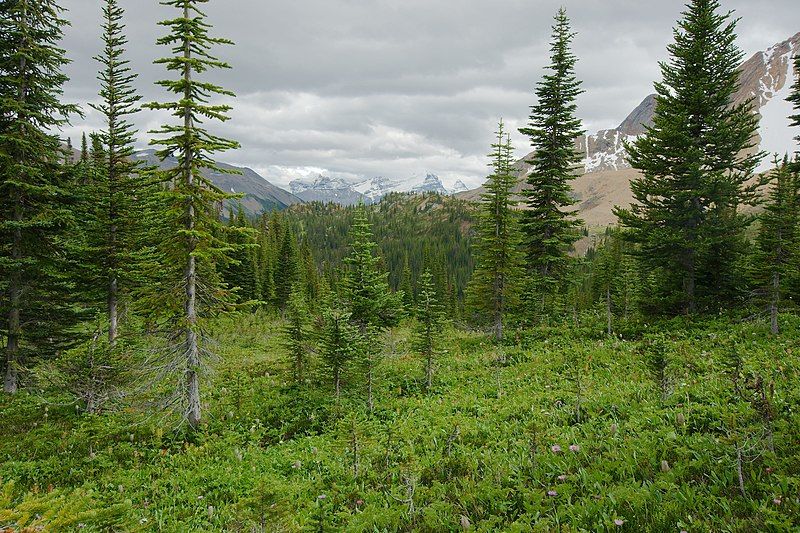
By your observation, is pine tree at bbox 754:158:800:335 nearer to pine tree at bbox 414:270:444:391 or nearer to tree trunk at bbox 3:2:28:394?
pine tree at bbox 414:270:444:391

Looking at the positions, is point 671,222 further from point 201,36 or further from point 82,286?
point 82,286

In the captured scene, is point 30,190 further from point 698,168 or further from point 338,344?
point 698,168

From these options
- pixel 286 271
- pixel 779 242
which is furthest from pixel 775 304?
pixel 286 271

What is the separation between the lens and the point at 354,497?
758cm

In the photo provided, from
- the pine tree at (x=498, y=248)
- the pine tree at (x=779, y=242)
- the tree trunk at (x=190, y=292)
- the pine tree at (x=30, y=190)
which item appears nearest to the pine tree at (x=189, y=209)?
the tree trunk at (x=190, y=292)

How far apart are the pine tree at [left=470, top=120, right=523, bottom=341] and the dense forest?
0.44 feet

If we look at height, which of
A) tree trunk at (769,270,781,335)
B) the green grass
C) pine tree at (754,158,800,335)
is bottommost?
the green grass

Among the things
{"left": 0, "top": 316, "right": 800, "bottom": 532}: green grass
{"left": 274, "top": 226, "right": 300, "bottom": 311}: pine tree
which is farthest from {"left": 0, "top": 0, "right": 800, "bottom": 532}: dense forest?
{"left": 274, "top": 226, "right": 300, "bottom": 311}: pine tree

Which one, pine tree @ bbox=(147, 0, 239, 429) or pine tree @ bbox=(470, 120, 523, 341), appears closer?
pine tree @ bbox=(147, 0, 239, 429)

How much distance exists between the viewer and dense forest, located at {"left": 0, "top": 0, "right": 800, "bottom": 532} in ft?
19.3

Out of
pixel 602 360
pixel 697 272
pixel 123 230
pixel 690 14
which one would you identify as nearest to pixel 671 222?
pixel 697 272

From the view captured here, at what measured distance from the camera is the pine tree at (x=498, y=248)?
20.7 metres

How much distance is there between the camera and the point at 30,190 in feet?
48.8

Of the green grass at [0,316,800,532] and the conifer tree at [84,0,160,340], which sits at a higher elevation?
the conifer tree at [84,0,160,340]
